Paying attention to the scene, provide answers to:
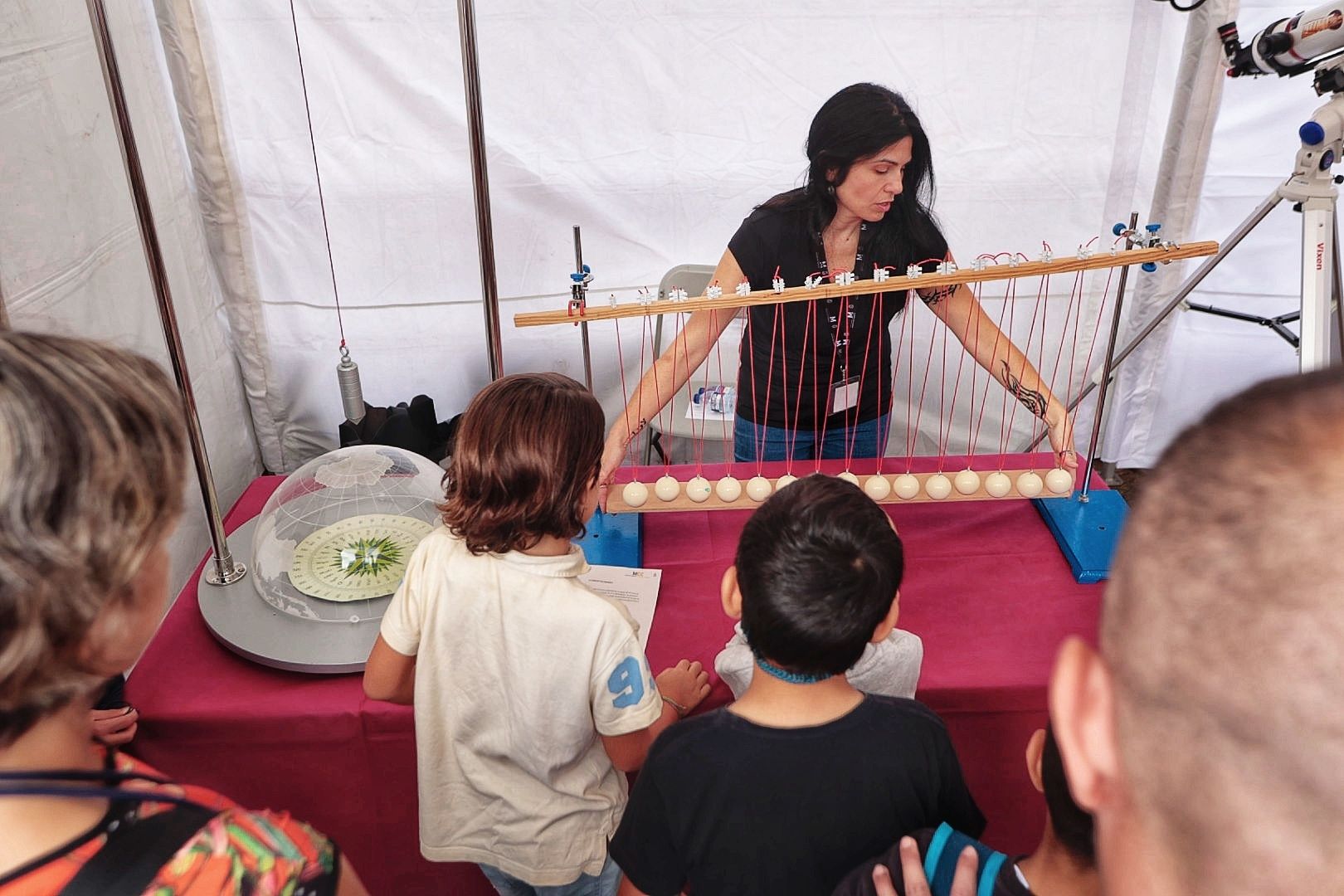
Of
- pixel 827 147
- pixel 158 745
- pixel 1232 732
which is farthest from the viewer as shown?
pixel 827 147

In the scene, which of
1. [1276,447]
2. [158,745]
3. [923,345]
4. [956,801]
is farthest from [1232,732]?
[923,345]

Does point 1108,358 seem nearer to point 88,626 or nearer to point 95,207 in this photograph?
point 88,626

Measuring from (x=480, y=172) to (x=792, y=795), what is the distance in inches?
36.0

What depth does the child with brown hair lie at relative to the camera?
1.01 m

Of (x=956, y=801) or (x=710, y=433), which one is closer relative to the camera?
(x=956, y=801)

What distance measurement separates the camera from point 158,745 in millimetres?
1257

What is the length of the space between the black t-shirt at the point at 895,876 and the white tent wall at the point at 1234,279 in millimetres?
1671

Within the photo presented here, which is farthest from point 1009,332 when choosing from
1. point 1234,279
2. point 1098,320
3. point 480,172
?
point 480,172

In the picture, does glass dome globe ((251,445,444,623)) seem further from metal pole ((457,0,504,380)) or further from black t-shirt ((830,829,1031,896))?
black t-shirt ((830,829,1031,896))

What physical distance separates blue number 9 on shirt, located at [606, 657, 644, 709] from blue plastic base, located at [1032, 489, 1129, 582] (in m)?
0.77

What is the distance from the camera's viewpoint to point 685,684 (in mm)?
1206

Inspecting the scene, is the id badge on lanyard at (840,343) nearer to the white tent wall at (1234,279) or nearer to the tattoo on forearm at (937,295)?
the tattoo on forearm at (937,295)

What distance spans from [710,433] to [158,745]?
1.42 meters

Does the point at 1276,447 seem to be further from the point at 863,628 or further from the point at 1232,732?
the point at 863,628
